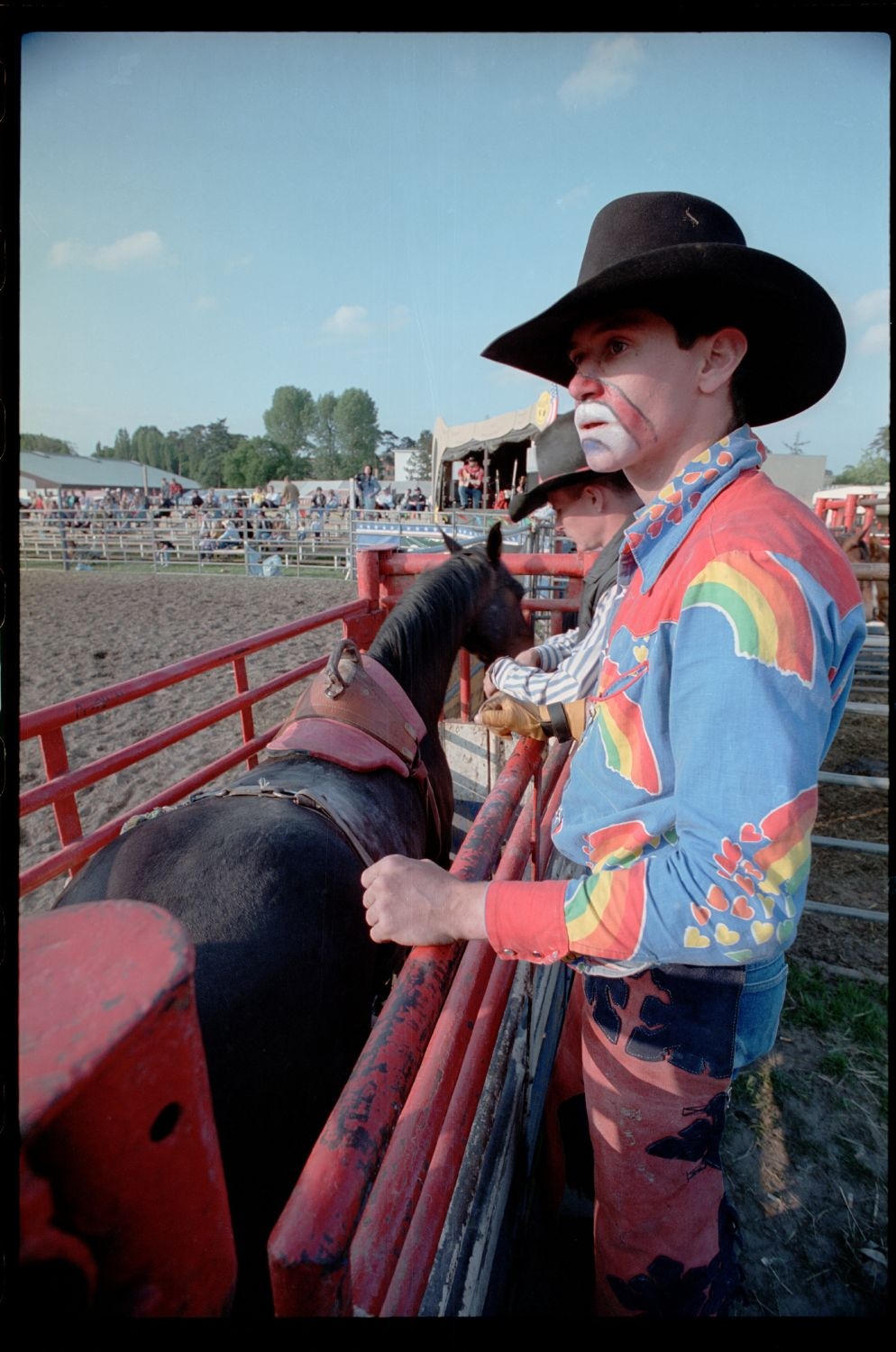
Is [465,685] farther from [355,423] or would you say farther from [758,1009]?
[355,423]

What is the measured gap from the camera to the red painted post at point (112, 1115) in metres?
0.29

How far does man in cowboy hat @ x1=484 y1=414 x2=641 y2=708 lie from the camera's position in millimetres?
1922

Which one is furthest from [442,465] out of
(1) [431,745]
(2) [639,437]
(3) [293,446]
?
(2) [639,437]

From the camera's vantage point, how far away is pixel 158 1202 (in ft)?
1.15

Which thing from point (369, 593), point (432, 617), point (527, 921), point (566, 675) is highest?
point (369, 593)

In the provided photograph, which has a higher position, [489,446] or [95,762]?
[489,446]

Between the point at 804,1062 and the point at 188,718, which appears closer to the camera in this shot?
the point at 804,1062

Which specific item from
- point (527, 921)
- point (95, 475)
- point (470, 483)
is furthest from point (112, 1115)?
point (95, 475)

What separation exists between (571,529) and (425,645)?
0.76 m

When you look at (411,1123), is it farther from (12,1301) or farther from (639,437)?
(639,437)

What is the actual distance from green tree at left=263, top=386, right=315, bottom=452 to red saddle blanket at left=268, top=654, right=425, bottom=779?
799cm

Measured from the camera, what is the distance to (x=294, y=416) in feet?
33.4

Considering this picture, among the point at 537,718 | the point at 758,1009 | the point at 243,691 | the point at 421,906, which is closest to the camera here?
the point at 421,906

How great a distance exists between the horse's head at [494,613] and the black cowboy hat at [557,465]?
0.47 m
